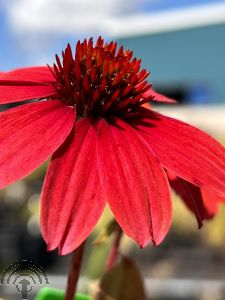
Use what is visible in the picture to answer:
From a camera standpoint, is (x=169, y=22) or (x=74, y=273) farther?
(x=169, y=22)

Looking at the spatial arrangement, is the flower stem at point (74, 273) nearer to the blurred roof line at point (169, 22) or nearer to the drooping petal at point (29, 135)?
the drooping petal at point (29, 135)

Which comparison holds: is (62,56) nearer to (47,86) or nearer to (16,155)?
(47,86)

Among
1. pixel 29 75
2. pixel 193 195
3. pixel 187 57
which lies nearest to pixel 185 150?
pixel 193 195

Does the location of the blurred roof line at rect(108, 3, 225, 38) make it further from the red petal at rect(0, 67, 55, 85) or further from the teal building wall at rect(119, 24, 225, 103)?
the red petal at rect(0, 67, 55, 85)

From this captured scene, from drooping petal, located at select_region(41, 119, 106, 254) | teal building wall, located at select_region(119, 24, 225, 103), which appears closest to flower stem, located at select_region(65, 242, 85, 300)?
drooping petal, located at select_region(41, 119, 106, 254)

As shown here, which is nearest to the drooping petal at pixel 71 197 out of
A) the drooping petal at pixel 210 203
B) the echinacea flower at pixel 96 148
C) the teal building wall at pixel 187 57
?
the echinacea flower at pixel 96 148

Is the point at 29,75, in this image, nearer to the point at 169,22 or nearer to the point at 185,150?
the point at 185,150

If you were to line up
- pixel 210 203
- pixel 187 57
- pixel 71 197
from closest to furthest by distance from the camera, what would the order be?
pixel 71 197 → pixel 210 203 → pixel 187 57

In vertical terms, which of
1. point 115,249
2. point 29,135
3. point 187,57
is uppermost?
point 29,135

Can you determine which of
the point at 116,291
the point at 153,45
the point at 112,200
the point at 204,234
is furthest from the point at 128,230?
the point at 153,45
